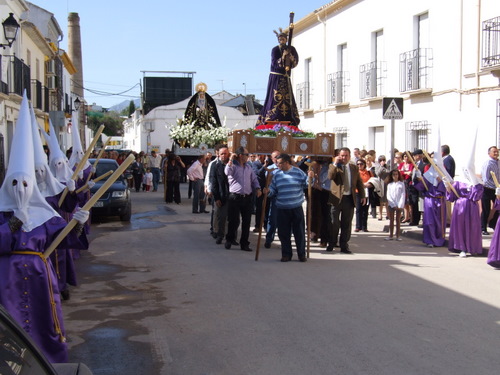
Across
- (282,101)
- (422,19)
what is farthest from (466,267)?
(422,19)

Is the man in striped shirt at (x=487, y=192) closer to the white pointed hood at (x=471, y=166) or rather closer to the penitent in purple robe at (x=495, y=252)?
the white pointed hood at (x=471, y=166)

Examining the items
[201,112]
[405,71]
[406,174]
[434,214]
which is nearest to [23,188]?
[434,214]

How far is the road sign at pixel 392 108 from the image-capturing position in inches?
543

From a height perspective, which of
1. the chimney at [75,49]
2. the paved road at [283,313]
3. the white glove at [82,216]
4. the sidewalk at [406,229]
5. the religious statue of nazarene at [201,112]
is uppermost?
the chimney at [75,49]

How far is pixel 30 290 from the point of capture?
4723 millimetres

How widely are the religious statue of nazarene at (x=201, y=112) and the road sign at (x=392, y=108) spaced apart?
1576 centimetres

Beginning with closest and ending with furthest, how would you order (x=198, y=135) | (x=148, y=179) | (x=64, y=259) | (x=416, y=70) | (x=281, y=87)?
(x=64, y=259) < (x=281, y=87) < (x=416, y=70) < (x=198, y=135) < (x=148, y=179)

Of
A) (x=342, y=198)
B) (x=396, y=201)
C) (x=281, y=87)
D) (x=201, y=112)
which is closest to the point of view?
(x=342, y=198)

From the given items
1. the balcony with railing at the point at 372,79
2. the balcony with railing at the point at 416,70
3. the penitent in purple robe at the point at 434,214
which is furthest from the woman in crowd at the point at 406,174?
the balcony with railing at the point at 372,79

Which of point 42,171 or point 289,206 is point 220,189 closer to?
point 289,206

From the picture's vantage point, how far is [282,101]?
1574cm

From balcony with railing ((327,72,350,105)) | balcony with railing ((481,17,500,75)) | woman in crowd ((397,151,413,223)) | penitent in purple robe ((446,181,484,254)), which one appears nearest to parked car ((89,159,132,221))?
woman in crowd ((397,151,413,223))

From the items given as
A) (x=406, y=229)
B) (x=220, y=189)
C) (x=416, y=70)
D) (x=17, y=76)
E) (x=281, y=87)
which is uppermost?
(x=17, y=76)

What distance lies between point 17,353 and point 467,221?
9395 mm
